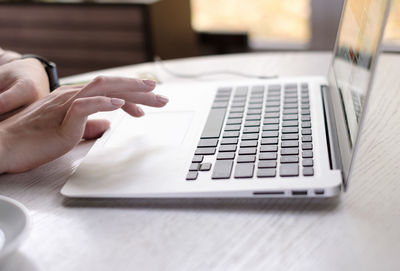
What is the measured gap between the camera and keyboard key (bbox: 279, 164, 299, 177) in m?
0.67

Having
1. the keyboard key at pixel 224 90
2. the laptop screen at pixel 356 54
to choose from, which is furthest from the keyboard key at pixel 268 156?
the keyboard key at pixel 224 90

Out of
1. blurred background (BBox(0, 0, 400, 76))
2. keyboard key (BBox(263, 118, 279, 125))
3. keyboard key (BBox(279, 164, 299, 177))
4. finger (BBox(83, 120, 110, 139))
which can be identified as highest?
keyboard key (BBox(279, 164, 299, 177))

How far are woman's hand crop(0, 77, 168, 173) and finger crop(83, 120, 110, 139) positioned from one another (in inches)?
2.7

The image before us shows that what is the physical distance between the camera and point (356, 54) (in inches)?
31.6

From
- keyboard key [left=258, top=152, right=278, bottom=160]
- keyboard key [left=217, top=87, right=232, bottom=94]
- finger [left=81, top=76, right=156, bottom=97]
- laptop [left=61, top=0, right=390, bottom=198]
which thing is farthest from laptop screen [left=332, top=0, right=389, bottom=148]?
finger [left=81, top=76, right=156, bottom=97]

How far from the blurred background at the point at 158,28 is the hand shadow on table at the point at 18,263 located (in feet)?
7.20

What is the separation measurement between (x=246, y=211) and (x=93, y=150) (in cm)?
29

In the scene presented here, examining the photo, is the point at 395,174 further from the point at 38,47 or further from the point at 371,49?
the point at 38,47

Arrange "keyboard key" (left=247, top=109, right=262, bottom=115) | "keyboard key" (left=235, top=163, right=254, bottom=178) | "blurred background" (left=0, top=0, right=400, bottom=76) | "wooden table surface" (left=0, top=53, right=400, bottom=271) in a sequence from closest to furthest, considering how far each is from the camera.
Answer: "wooden table surface" (left=0, top=53, right=400, bottom=271) < "keyboard key" (left=235, top=163, right=254, bottom=178) < "keyboard key" (left=247, top=109, right=262, bottom=115) < "blurred background" (left=0, top=0, right=400, bottom=76)

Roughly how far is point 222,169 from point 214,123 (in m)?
0.18

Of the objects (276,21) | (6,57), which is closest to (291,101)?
(6,57)

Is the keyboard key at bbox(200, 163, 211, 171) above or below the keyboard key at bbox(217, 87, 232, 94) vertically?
above

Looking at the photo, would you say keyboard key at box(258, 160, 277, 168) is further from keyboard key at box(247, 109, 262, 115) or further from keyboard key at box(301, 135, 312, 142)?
keyboard key at box(247, 109, 262, 115)

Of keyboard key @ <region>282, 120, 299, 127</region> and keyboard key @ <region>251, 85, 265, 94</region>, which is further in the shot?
keyboard key @ <region>251, 85, 265, 94</region>
